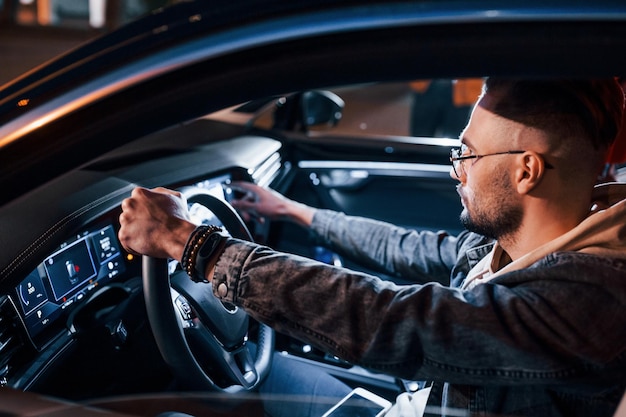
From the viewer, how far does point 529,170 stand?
127 centimetres

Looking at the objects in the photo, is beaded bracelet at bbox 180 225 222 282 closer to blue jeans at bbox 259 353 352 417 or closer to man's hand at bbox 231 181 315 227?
blue jeans at bbox 259 353 352 417

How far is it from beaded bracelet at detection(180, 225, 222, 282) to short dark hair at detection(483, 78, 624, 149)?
0.57 m

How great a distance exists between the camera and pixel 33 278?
1531mm

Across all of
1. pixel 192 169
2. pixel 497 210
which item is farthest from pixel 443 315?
pixel 192 169

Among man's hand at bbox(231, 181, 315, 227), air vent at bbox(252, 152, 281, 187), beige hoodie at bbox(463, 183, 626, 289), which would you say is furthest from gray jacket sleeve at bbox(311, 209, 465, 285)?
beige hoodie at bbox(463, 183, 626, 289)

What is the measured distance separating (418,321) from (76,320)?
2.84 ft

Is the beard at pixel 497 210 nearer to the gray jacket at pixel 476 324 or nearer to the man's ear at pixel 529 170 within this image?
the man's ear at pixel 529 170

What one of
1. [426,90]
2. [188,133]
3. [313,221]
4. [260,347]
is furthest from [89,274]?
[426,90]

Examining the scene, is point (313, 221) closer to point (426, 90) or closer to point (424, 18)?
point (424, 18)

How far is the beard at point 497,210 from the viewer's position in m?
1.34

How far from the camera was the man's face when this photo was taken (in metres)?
1.32

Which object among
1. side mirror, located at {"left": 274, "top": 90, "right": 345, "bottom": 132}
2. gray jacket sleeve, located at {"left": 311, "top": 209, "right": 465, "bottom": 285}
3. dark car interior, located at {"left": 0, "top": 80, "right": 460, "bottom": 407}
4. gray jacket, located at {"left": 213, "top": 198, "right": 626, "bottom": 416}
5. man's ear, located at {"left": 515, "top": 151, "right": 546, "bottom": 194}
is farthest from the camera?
side mirror, located at {"left": 274, "top": 90, "right": 345, "bottom": 132}

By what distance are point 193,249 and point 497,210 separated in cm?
56

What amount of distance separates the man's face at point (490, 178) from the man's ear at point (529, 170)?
0.02 metres
